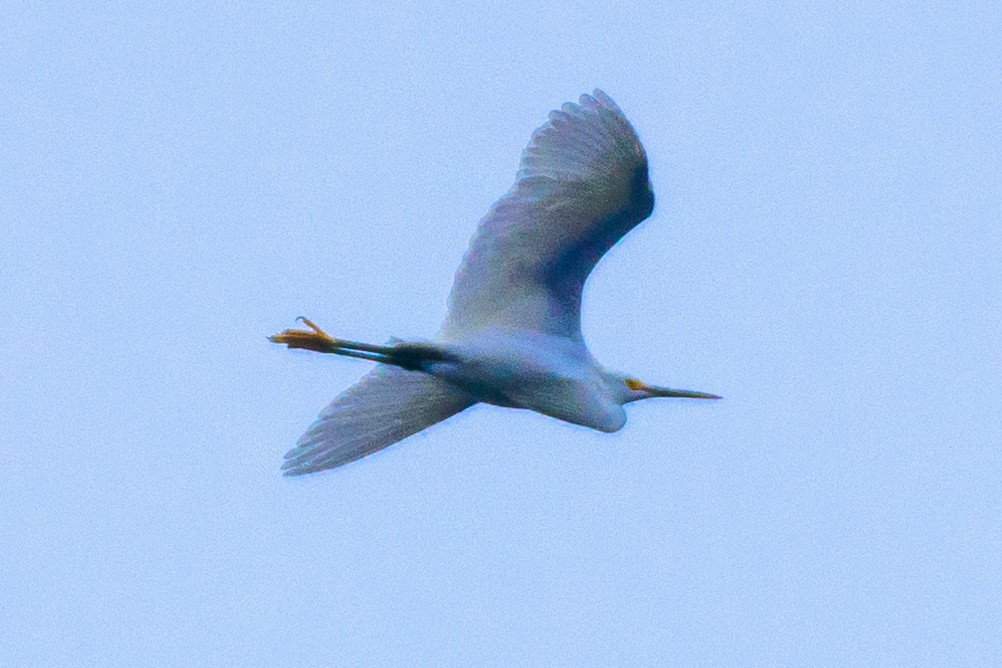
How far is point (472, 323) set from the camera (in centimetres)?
1498

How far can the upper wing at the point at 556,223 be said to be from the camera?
14688mm

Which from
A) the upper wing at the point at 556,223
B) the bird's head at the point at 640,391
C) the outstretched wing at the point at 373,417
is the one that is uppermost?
the upper wing at the point at 556,223

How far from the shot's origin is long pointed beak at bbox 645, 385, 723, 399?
16.2m

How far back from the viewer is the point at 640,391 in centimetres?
1598

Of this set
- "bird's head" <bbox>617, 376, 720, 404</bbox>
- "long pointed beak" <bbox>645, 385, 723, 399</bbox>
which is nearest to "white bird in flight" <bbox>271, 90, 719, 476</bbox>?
"bird's head" <bbox>617, 376, 720, 404</bbox>

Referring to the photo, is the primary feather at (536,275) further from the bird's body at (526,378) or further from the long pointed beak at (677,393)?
the long pointed beak at (677,393)

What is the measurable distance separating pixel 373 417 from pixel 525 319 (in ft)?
3.79

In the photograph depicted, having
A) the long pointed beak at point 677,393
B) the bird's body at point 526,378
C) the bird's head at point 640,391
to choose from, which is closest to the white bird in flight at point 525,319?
the bird's body at point 526,378

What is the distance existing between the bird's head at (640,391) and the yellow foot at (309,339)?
2006mm

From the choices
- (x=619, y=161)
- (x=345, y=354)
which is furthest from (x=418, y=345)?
(x=619, y=161)

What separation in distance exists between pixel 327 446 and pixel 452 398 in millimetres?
821

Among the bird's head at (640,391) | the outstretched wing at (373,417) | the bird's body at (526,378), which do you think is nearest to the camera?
the bird's body at (526,378)

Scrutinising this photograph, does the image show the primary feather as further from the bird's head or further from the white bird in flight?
the bird's head

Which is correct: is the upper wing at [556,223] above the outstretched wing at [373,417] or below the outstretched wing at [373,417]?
above
